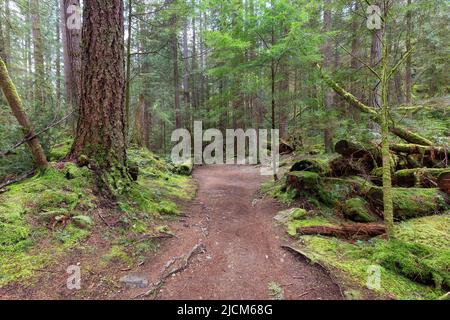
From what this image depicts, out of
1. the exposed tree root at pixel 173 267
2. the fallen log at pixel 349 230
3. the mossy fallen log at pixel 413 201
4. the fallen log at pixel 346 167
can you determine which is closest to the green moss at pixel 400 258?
the fallen log at pixel 349 230

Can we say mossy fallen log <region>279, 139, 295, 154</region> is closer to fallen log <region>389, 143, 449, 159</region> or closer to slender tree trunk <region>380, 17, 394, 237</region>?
fallen log <region>389, 143, 449, 159</region>

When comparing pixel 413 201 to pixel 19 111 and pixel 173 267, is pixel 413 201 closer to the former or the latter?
pixel 173 267

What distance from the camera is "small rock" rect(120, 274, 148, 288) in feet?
9.67

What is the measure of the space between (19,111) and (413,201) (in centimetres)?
754

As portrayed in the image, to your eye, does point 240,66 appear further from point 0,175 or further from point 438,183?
point 0,175

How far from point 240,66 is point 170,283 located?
6.57 meters

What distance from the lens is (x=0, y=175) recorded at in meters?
4.78

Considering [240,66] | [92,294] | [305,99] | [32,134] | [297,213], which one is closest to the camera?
[92,294]

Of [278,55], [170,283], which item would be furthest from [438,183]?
[170,283]

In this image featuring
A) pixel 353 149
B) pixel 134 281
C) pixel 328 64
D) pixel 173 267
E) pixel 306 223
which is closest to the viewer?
pixel 134 281

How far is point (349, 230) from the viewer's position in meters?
4.39

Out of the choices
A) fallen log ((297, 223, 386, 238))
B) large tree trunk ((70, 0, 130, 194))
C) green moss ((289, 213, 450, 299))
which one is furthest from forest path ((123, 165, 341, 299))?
large tree trunk ((70, 0, 130, 194))
